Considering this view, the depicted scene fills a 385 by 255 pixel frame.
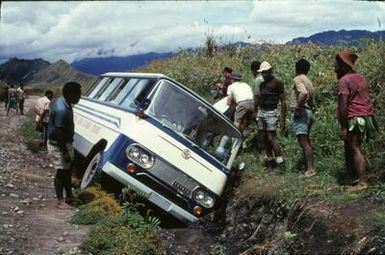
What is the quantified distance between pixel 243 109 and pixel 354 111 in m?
3.84

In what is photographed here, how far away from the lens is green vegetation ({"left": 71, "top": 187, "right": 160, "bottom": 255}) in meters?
7.75

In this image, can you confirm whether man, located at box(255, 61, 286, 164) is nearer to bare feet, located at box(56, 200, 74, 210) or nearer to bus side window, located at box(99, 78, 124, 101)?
bus side window, located at box(99, 78, 124, 101)

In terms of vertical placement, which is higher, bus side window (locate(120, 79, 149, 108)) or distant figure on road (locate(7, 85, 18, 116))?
bus side window (locate(120, 79, 149, 108))

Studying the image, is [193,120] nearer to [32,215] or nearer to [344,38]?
[32,215]

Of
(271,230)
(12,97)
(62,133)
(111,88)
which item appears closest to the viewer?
(271,230)

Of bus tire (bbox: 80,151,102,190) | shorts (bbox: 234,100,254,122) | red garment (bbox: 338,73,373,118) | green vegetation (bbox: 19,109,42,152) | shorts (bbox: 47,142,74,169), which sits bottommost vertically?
green vegetation (bbox: 19,109,42,152)

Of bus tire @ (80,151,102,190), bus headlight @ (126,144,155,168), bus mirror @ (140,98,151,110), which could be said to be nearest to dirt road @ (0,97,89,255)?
bus tire @ (80,151,102,190)

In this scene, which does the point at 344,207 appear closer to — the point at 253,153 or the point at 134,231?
the point at 134,231

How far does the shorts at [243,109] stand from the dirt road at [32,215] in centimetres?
385

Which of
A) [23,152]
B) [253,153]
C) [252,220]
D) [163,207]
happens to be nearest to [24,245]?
[163,207]

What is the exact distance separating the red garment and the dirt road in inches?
160

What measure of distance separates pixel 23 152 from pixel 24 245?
9099 mm

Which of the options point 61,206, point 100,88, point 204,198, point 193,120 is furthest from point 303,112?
point 100,88

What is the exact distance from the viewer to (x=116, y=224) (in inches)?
335
